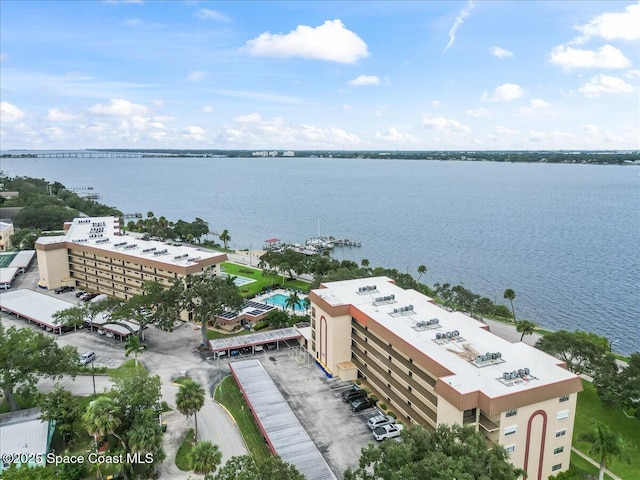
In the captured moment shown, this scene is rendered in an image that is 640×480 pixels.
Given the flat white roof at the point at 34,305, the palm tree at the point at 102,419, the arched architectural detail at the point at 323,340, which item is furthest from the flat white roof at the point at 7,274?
the arched architectural detail at the point at 323,340

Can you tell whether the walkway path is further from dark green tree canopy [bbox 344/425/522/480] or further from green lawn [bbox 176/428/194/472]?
green lawn [bbox 176/428/194/472]

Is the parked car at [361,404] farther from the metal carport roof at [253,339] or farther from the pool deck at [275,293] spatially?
the pool deck at [275,293]

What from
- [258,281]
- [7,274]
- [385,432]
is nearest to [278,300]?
[258,281]

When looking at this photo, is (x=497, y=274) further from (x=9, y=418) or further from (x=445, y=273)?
(x=9, y=418)

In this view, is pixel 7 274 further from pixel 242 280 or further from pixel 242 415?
pixel 242 415

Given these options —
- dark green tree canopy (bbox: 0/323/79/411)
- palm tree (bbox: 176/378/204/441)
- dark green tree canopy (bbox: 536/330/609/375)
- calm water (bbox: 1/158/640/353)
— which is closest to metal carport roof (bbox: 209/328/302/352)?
→ dark green tree canopy (bbox: 0/323/79/411)

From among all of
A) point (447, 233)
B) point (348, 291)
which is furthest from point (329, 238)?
point (348, 291)
